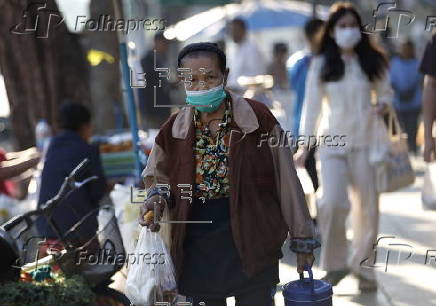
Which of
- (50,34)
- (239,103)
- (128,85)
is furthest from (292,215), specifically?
(50,34)

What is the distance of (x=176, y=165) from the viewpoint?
13.3 feet

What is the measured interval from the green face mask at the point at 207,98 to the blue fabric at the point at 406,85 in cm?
1090

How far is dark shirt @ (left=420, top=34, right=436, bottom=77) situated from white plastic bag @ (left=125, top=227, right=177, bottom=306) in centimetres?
297

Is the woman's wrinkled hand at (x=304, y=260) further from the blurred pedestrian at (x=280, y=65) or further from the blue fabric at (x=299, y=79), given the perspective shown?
the blurred pedestrian at (x=280, y=65)

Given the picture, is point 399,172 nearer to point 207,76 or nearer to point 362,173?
point 362,173

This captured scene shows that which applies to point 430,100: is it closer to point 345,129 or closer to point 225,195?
point 345,129

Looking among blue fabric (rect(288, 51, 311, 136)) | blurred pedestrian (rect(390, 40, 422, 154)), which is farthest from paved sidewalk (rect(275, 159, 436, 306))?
blurred pedestrian (rect(390, 40, 422, 154))

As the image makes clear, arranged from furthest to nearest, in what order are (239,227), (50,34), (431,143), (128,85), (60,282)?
(50,34), (128,85), (431,143), (60,282), (239,227)

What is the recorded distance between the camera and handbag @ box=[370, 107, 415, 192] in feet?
20.7

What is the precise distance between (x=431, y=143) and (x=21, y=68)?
5.31 meters
